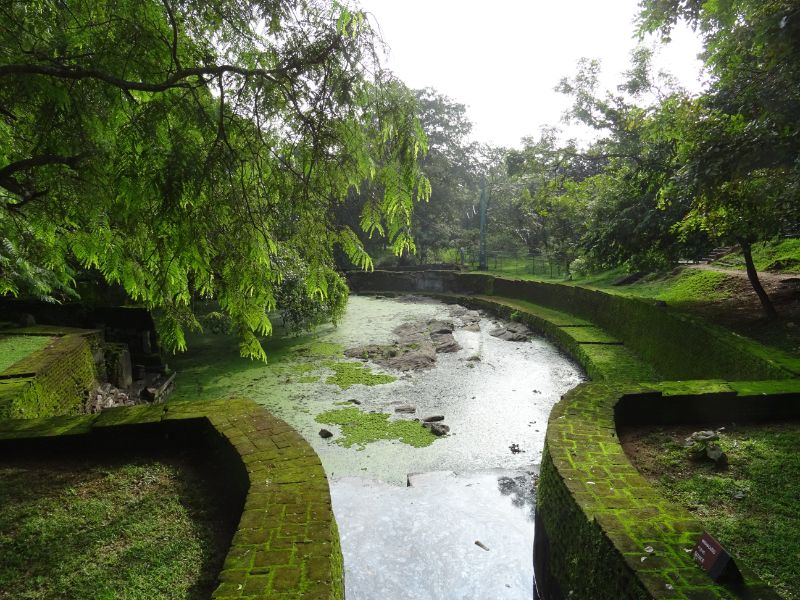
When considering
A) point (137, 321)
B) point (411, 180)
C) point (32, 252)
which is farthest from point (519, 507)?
point (137, 321)

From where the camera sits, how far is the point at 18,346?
659 cm

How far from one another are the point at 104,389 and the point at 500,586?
647cm

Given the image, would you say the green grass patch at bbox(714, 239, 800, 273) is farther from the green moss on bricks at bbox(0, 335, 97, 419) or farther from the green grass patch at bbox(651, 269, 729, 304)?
the green moss on bricks at bbox(0, 335, 97, 419)

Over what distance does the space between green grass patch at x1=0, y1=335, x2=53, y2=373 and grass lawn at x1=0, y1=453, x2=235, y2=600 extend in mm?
2948

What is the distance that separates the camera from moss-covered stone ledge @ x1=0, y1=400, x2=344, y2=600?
2154 mm

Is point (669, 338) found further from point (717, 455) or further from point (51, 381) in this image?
point (51, 381)

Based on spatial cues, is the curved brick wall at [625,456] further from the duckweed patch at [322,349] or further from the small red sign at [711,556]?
the duckweed patch at [322,349]

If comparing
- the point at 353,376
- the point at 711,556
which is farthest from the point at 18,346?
the point at 711,556

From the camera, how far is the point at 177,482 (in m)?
3.38

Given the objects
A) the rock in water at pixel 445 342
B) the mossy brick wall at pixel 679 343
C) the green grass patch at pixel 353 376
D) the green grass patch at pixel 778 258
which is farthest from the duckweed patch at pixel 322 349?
the green grass patch at pixel 778 258

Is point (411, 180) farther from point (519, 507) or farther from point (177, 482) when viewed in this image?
point (519, 507)

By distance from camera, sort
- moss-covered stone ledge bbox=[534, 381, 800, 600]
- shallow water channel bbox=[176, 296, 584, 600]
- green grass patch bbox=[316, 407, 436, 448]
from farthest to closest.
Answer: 1. green grass patch bbox=[316, 407, 436, 448]
2. shallow water channel bbox=[176, 296, 584, 600]
3. moss-covered stone ledge bbox=[534, 381, 800, 600]

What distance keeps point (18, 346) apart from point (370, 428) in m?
4.99

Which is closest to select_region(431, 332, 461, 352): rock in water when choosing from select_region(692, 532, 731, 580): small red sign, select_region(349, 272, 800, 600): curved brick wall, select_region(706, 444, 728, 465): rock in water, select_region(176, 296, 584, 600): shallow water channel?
select_region(176, 296, 584, 600): shallow water channel
